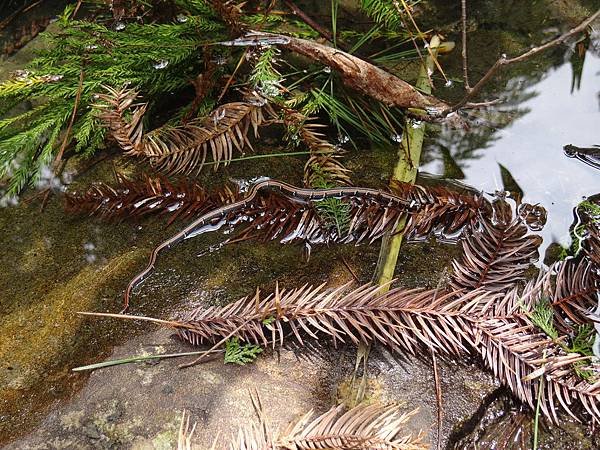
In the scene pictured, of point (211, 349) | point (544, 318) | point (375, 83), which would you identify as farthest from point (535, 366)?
point (375, 83)

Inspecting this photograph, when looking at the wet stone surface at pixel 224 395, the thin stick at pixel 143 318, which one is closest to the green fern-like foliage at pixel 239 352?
the wet stone surface at pixel 224 395

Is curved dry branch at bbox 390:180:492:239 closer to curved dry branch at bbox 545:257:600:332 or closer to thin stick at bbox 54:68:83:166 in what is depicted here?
curved dry branch at bbox 545:257:600:332

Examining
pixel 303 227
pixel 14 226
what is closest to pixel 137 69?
pixel 14 226

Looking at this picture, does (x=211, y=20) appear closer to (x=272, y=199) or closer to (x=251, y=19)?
(x=251, y=19)

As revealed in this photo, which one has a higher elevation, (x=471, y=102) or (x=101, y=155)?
(x=471, y=102)

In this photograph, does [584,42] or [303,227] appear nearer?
[303,227]

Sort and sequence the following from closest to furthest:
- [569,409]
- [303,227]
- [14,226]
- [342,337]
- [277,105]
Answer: [569,409], [342,337], [303,227], [14,226], [277,105]
